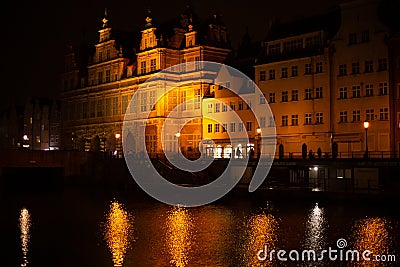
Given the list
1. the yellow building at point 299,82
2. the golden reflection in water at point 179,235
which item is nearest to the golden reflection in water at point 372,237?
the golden reflection in water at point 179,235

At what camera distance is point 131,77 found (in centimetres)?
7612

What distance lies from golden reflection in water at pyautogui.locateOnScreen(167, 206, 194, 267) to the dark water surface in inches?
1.5

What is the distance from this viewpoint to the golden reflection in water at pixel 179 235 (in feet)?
78.5

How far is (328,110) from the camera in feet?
184

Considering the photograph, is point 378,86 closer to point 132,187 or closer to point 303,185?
point 303,185

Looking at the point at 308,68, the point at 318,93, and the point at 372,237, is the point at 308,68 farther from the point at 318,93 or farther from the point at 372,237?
the point at 372,237

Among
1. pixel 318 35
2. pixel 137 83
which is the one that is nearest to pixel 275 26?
pixel 318 35

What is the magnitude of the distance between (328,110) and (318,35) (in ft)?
23.4

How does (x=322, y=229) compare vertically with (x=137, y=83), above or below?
below

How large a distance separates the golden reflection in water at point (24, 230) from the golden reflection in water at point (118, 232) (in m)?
3.42

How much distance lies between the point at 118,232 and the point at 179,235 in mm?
3287

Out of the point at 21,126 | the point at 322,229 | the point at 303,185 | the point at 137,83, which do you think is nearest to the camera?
the point at 322,229

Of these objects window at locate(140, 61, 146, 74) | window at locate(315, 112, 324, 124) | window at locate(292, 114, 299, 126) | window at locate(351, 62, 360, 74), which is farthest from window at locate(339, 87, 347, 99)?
window at locate(140, 61, 146, 74)

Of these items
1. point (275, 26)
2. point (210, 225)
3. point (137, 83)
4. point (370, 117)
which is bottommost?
point (210, 225)
